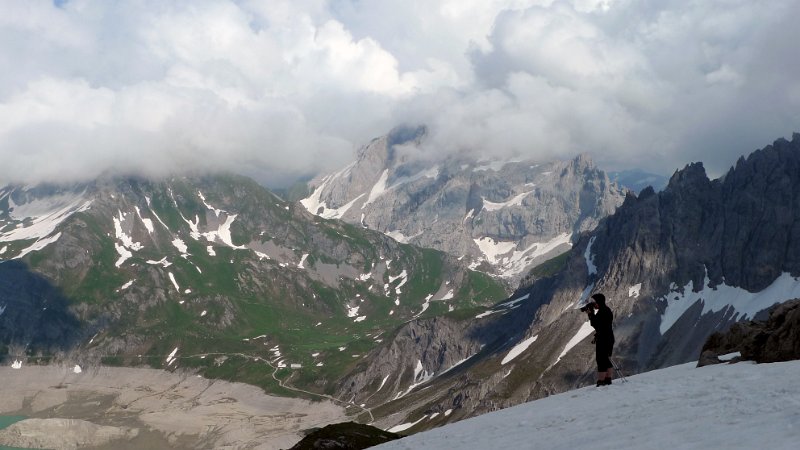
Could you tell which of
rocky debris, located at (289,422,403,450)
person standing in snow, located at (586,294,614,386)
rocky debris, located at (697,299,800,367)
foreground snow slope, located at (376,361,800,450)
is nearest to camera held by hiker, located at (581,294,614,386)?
person standing in snow, located at (586,294,614,386)

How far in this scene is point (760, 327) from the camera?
39.8 metres

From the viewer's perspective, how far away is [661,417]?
24.1 m

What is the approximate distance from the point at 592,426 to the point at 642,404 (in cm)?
335

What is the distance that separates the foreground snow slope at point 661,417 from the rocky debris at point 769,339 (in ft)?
5.26

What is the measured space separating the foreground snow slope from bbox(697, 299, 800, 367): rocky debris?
160cm

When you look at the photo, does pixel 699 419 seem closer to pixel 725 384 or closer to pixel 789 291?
pixel 725 384

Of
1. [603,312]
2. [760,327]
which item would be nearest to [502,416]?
[603,312]

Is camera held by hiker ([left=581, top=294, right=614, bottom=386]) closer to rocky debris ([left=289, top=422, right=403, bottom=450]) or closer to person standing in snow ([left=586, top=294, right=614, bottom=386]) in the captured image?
person standing in snow ([left=586, top=294, right=614, bottom=386])

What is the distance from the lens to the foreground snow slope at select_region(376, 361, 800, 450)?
64.8ft

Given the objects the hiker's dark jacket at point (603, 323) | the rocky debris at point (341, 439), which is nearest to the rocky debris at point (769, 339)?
Result: the hiker's dark jacket at point (603, 323)

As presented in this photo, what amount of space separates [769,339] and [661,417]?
50.1 ft

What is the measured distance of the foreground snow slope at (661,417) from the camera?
19750mm

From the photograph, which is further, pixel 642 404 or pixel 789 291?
pixel 789 291

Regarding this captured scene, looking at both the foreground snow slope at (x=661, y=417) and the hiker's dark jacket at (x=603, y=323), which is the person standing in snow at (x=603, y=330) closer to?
the hiker's dark jacket at (x=603, y=323)
